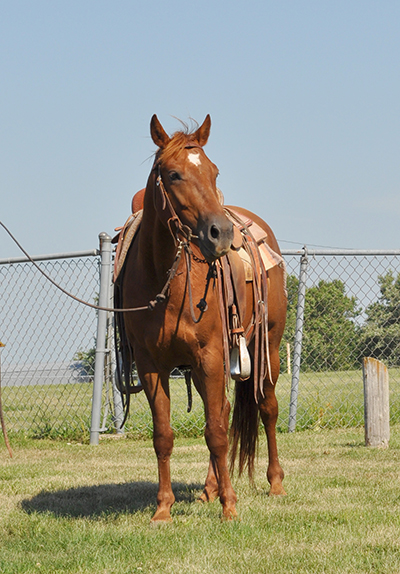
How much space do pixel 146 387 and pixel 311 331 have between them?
5159mm

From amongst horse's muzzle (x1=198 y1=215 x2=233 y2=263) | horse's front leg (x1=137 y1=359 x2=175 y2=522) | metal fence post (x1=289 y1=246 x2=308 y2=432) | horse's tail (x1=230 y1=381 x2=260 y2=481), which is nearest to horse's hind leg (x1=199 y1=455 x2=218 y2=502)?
horse's tail (x1=230 y1=381 x2=260 y2=481)

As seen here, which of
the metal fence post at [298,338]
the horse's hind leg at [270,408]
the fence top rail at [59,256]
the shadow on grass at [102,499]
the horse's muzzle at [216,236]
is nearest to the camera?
the horse's muzzle at [216,236]

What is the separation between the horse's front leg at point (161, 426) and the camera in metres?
4.16

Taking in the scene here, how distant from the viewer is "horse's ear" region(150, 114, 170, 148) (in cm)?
386

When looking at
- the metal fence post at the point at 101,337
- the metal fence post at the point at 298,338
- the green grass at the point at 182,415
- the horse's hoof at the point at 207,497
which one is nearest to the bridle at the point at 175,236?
the horse's hoof at the point at 207,497

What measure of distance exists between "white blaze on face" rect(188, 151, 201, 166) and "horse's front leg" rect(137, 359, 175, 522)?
1.30 metres

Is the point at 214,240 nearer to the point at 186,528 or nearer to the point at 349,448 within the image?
the point at 186,528

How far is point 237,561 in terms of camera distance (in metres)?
3.20

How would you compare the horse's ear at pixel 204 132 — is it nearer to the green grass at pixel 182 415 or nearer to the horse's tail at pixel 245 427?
the horse's tail at pixel 245 427

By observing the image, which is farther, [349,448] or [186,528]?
[349,448]

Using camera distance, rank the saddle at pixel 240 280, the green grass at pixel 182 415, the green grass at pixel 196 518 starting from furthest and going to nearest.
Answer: the green grass at pixel 182 415 → the saddle at pixel 240 280 → the green grass at pixel 196 518

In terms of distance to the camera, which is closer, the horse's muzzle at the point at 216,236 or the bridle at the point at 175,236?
the horse's muzzle at the point at 216,236

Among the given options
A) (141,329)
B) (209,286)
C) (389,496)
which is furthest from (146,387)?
(389,496)

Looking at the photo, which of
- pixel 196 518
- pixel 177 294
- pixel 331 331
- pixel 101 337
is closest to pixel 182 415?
pixel 101 337
